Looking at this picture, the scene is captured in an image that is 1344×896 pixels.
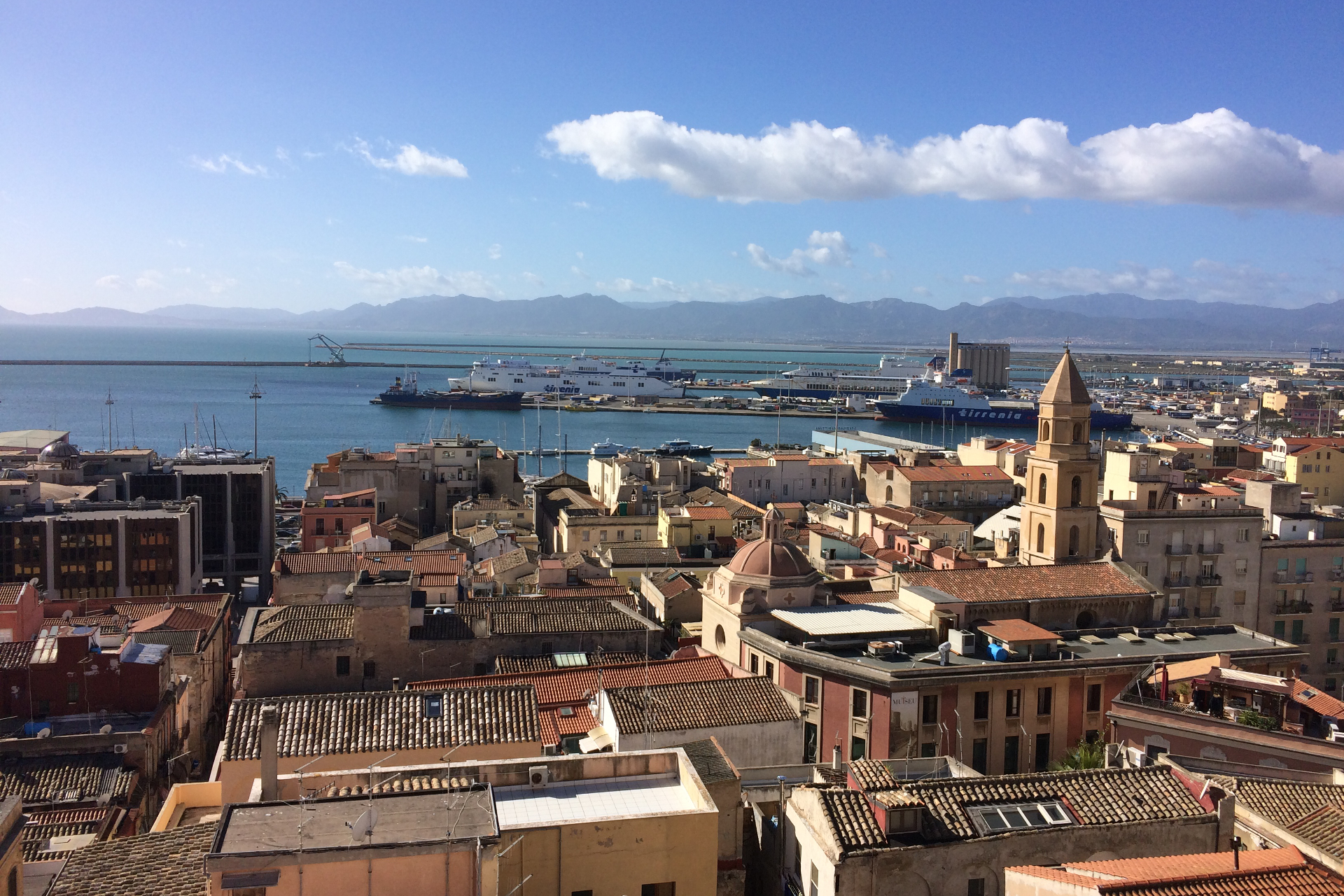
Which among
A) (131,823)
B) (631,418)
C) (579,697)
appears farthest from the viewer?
(631,418)

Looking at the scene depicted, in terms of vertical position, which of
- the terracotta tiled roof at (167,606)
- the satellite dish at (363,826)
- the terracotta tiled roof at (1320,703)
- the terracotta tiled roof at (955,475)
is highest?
the satellite dish at (363,826)

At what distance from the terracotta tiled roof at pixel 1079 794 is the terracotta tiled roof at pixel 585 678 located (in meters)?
6.71

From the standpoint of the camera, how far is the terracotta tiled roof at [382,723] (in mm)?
9156

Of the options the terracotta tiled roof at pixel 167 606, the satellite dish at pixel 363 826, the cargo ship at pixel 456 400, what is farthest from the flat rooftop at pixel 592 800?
the cargo ship at pixel 456 400

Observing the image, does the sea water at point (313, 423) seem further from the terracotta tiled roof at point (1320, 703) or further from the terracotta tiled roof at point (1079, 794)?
the terracotta tiled roof at point (1079, 794)

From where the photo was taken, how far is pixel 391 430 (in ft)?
290

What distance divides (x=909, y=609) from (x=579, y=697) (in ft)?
18.0

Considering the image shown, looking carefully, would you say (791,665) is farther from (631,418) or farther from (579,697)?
(631,418)

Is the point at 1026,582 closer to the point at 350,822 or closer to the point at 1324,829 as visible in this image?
the point at 1324,829

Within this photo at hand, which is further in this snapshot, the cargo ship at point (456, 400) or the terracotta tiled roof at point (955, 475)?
the cargo ship at point (456, 400)

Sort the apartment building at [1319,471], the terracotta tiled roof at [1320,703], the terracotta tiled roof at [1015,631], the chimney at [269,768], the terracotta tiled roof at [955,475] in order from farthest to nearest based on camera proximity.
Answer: the terracotta tiled roof at [955,475] < the apartment building at [1319,471] < the terracotta tiled roof at [1015,631] < the terracotta tiled roof at [1320,703] < the chimney at [269,768]

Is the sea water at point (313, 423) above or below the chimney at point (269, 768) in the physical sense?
below

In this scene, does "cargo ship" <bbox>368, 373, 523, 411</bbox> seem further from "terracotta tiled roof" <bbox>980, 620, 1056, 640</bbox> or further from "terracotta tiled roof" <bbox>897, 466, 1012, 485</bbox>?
"terracotta tiled roof" <bbox>980, 620, 1056, 640</bbox>

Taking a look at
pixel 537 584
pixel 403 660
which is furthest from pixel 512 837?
pixel 537 584
